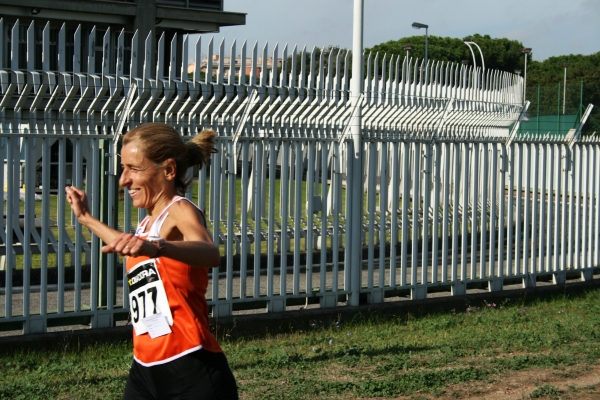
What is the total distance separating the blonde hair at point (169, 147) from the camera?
3.35 meters

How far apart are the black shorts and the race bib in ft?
0.52

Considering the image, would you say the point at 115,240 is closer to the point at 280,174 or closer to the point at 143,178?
the point at 143,178

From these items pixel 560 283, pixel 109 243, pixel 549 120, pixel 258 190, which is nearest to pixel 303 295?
pixel 258 190

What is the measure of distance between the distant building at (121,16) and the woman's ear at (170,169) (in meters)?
27.0

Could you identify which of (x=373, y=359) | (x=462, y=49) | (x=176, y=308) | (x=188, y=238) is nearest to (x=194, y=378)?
(x=176, y=308)

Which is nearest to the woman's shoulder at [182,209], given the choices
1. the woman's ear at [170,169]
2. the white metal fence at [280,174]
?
the woman's ear at [170,169]

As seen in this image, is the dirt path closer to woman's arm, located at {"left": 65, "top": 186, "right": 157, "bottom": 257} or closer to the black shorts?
the black shorts

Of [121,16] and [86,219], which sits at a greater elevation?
[121,16]

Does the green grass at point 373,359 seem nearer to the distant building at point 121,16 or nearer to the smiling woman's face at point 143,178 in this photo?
the smiling woman's face at point 143,178

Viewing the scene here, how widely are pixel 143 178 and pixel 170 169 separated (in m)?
0.11

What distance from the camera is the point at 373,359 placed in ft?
22.2

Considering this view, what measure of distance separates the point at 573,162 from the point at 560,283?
57.4 inches

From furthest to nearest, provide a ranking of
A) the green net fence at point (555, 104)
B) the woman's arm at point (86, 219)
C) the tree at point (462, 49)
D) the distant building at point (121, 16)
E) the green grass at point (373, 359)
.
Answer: the tree at point (462, 49) < the distant building at point (121, 16) < the green net fence at point (555, 104) < the green grass at point (373, 359) < the woman's arm at point (86, 219)

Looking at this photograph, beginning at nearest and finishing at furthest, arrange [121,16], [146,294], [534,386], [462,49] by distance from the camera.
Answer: [146,294] < [534,386] < [121,16] < [462,49]
